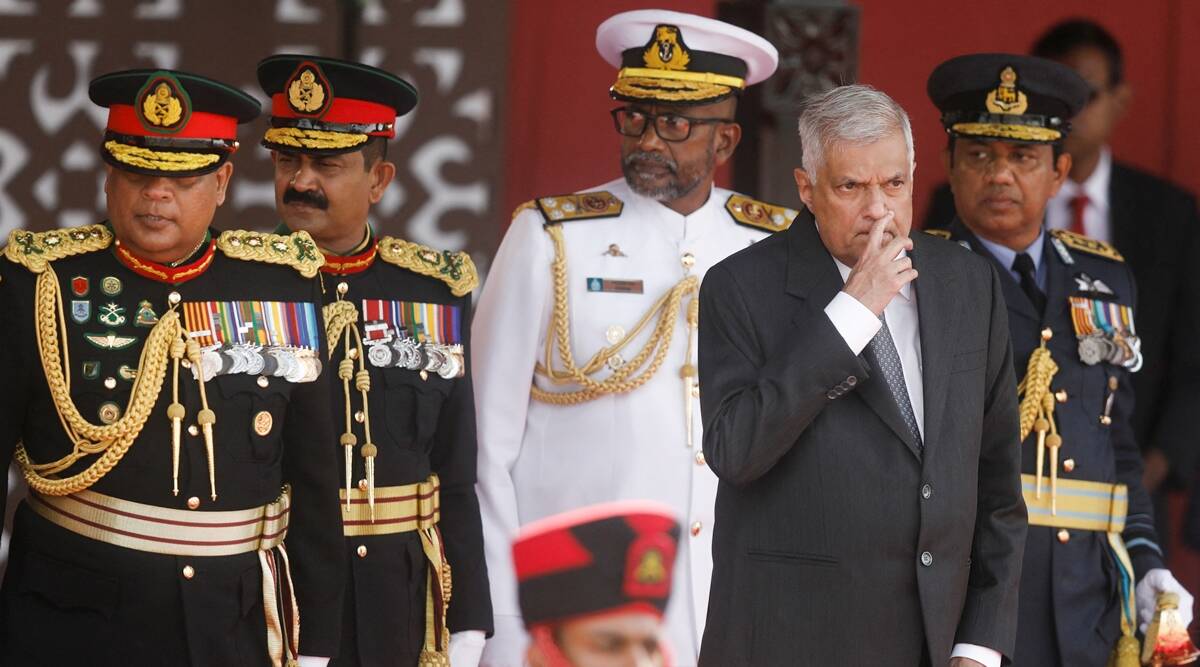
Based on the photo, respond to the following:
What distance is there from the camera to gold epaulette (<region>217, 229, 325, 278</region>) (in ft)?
11.0

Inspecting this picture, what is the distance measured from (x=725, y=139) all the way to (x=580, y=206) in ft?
1.22

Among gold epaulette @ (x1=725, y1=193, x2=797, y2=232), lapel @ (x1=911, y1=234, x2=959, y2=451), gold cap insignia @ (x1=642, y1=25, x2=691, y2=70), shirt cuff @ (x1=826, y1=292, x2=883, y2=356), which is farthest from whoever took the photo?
gold epaulette @ (x1=725, y1=193, x2=797, y2=232)

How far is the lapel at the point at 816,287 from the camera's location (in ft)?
9.51

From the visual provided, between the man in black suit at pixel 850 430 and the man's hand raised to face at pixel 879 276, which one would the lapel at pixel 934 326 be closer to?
the man in black suit at pixel 850 430

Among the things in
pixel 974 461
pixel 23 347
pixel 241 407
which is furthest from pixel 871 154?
pixel 23 347

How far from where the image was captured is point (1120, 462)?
408 centimetres

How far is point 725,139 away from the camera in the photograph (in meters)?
4.30

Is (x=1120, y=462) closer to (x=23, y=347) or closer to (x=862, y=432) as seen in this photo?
(x=862, y=432)

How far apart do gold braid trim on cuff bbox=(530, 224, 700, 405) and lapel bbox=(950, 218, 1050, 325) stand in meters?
0.62

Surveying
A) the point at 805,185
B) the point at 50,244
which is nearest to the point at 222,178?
the point at 50,244

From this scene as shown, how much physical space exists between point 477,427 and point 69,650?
49.3 inches

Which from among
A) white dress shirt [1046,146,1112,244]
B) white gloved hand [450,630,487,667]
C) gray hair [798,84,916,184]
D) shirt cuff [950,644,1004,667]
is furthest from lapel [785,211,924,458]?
white dress shirt [1046,146,1112,244]

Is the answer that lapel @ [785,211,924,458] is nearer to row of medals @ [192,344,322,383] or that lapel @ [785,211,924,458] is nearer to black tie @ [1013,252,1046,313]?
row of medals @ [192,344,322,383]

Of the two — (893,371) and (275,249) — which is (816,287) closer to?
(893,371)
